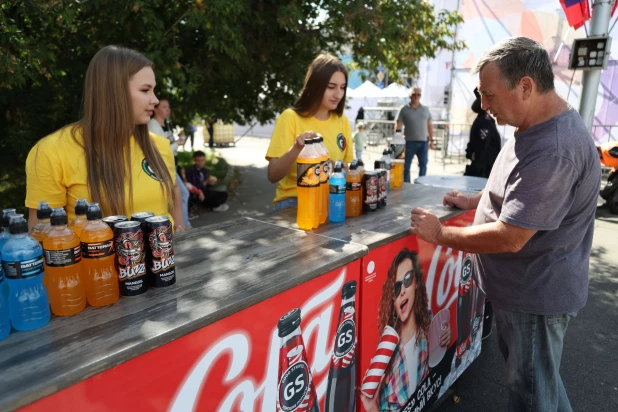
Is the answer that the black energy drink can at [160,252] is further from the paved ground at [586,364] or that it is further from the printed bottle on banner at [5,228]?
the paved ground at [586,364]

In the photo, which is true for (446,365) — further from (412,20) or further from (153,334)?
(412,20)

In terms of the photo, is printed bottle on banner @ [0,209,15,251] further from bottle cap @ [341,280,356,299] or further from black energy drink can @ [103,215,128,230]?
bottle cap @ [341,280,356,299]

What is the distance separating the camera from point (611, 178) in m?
7.88

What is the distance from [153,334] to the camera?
126 centimetres

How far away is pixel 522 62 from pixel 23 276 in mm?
1842

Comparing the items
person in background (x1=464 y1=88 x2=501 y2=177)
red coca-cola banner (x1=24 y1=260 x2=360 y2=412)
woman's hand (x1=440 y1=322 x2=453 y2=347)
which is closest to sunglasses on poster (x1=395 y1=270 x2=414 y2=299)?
red coca-cola banner (x1=24 y1=260 x2=360 y2=412)

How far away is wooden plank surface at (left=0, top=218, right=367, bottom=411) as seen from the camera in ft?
3.61

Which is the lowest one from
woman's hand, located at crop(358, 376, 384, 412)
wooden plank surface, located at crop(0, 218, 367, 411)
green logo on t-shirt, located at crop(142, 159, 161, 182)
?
woman's hand, located at crop(358, 376, 384, 412)

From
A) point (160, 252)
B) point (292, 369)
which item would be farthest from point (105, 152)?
point (292, 369)

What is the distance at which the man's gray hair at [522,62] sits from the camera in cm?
176

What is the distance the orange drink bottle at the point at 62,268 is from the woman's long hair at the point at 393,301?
4.62ft

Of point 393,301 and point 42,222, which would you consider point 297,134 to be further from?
point 42,222

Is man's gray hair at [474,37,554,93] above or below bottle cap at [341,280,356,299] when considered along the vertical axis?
above

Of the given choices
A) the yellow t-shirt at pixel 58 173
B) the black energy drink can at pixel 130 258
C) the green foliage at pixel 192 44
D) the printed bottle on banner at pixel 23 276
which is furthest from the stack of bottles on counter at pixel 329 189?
the green foliage at pixel 192 44
